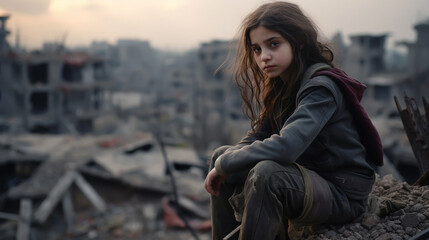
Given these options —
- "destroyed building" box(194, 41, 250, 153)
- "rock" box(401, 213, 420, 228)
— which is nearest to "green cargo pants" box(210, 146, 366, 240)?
"rock" box(401, 213, 420, 228)

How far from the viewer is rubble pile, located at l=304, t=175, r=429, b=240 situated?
221cm

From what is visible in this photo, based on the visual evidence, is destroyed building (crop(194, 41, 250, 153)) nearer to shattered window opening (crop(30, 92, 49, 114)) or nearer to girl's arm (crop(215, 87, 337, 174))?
shattered window opening (crop(30, 92, 49, 114))

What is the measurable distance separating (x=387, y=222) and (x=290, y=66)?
117 centimetres

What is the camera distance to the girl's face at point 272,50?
2145mm

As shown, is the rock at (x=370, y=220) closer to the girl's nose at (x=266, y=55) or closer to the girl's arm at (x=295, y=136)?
the girl's arm at (x=295, y=136)

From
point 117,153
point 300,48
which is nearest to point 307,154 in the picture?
point 300,48

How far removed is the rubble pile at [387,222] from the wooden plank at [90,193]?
8.74 metres

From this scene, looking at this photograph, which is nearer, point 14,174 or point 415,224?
point 415,224

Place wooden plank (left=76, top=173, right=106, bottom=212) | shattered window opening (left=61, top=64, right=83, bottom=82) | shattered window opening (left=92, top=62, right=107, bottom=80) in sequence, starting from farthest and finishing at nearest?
shattered window opening (left=92, top=62, right=107, bottom=80) < shattered window opening (left=61, top=64, right=83, bottom=82) < wooden plank (left=76, top=173, right=106, bottom=212)

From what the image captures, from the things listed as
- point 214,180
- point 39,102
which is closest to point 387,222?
point 214,180

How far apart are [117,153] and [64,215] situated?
3817 millimetres

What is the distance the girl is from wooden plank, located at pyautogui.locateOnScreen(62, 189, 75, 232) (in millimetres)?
8268

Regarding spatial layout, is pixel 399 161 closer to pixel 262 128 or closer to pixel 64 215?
pixel 64 215

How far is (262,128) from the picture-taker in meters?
2.58
